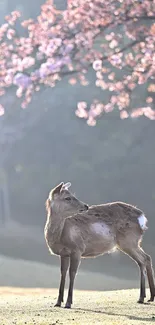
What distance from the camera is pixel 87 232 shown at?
36.6ft

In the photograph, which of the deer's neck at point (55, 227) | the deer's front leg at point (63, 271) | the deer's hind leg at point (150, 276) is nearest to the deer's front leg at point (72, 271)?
the deer's front leg at point (63, 271)

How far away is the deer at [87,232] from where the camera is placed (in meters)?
10.6

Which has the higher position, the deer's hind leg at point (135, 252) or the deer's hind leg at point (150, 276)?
the deer's hind leg at point (135, 252)

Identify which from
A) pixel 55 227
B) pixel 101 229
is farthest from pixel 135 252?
pixel 55 227

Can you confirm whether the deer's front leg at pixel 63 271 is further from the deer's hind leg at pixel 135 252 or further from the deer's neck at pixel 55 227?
the deer's hind leg at pixel 135 252

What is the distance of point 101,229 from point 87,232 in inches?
12.8

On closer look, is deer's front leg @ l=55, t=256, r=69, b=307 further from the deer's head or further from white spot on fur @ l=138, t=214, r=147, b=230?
white spot on fur @ l=138, t=214, r=147, b=230

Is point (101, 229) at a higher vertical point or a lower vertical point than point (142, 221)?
lower

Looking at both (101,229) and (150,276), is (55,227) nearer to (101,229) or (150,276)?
(101,229)

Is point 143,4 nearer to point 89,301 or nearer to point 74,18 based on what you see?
point 74,18

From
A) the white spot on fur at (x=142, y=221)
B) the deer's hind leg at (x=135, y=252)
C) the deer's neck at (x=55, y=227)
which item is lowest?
the deer's hind leg at (x=135, y=252)

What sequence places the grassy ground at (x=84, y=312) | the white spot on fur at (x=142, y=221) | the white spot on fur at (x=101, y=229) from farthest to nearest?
the white spot on fur at (x=142, y=221) → the white spot on fur at (x=101, y=229) → the grassy ground at (x=84, y=312)

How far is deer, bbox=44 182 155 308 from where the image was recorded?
10.6 metres

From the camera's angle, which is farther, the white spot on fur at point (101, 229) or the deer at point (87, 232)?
the white spot on fur at point (101, 229)
